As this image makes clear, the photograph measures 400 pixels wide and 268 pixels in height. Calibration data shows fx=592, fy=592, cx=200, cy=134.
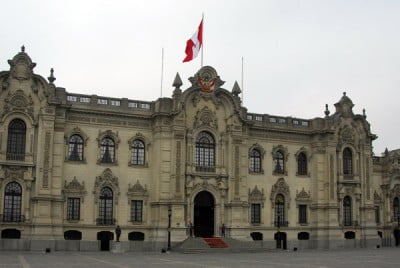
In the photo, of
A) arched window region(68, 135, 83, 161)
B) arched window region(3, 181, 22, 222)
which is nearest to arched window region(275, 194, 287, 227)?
arched window region(68, 135, 83, 161)

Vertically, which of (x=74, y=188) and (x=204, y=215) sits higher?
(x=74, y=188)

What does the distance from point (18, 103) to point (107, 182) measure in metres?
9.82

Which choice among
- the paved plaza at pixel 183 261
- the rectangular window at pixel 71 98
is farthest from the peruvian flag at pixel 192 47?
the paved plaza at pixel 183 261

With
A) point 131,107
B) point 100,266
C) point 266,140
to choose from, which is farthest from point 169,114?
point 100,266

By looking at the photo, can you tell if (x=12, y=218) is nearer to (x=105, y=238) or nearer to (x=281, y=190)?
(x=105, y=238)

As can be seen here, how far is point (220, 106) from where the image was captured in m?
55.1

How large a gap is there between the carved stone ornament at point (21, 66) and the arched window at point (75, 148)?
6.33 meters

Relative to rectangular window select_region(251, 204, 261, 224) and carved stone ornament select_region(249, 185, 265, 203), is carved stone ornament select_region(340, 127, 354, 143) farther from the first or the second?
rectangular window select_region(251, 204, 261, 224)

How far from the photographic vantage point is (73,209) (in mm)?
49281

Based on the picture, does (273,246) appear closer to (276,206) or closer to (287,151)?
(276,206)

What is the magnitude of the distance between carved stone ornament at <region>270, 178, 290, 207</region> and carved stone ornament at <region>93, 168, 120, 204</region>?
15308 millimetres

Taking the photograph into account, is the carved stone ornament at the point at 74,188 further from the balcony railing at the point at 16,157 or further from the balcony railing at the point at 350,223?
the balcony railing at the point at 350,223

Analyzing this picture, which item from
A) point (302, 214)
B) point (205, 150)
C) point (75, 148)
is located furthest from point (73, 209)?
point (302, 214)

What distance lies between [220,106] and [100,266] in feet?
87.8
